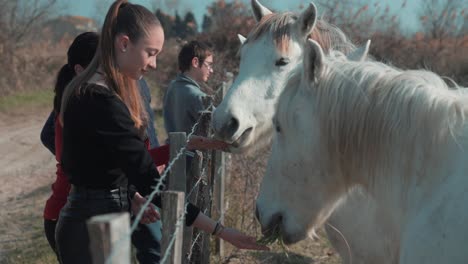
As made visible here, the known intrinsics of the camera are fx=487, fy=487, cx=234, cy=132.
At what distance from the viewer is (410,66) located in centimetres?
1568

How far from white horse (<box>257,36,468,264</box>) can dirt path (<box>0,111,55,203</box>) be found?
739 cm

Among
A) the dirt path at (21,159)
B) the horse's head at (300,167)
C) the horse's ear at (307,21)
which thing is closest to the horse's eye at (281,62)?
the horse's ear at (307,21)

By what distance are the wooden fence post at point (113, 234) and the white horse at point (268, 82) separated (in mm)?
1849

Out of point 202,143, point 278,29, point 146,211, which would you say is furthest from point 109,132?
point 278,29

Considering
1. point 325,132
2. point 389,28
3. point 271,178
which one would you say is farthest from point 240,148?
point 389,28

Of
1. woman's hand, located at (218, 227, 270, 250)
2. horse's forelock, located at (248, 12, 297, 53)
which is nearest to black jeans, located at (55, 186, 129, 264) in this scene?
woman's hand, located at (218, 227, 270, 250)

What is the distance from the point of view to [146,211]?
230 cm

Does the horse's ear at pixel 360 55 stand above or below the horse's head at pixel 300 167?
above

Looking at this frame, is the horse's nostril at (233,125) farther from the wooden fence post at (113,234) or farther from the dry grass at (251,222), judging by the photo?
the dry grass at (251,222)

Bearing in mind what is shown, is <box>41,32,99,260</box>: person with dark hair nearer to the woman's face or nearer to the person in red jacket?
the person in red jacket

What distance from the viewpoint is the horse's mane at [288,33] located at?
327 cm

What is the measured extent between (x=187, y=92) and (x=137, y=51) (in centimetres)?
220

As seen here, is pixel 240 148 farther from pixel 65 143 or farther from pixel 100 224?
pixel 100 224

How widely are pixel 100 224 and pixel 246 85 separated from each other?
2244 mm
